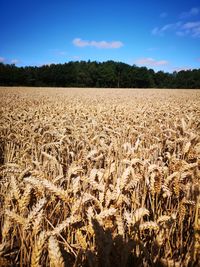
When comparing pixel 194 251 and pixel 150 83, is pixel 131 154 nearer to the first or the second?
pixel 194 251

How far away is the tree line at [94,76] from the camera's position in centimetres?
7025

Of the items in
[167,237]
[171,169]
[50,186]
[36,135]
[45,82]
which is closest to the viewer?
[50,186]

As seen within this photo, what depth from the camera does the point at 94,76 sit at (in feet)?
263

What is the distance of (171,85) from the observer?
3297 inches

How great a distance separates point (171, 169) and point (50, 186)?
1.49 m

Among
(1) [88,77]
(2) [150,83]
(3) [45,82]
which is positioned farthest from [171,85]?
(3) [45,82]

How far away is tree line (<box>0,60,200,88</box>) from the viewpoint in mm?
70250

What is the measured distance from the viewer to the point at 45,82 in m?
75.7

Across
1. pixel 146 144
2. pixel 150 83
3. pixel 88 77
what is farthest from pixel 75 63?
pixel 146 144

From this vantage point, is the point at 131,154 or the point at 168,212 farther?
the point at 131,154

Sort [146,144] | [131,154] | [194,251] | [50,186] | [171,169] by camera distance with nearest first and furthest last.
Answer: [194,251]
[50,186]
[171,169]
[131,154]
[146,144]

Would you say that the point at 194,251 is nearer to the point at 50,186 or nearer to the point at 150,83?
the point at 50,186

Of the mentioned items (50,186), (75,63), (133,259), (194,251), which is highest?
(75,63)

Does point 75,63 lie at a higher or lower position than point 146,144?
higher
